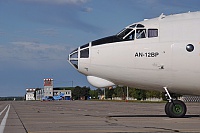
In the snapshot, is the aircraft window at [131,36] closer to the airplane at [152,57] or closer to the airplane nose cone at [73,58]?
the airplane at [152,57]

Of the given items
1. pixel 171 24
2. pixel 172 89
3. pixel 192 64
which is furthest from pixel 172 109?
pixel 171 24

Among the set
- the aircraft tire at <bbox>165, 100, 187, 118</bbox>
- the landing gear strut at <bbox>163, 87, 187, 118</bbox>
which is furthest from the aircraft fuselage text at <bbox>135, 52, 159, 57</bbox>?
the aircraft tire at <bbox>165, 100, 187, 118</bbox>

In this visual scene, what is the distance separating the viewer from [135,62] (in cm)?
1900

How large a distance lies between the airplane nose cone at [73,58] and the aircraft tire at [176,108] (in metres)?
4.38

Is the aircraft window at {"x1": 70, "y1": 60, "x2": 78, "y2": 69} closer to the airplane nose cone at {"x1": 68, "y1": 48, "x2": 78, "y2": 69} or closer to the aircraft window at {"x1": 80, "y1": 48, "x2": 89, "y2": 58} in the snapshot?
the airplane nose cone at {"x1": 68, "y1": 48, "x2": 78, "y2": 69}

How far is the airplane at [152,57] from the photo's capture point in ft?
61.1

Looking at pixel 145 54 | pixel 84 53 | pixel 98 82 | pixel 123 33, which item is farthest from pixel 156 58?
pixel 84 53

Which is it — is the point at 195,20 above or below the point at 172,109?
above

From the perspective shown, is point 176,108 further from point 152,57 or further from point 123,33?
point 123,33

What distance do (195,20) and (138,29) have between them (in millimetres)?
2415

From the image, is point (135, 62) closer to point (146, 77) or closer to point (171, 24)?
point (146, 77)

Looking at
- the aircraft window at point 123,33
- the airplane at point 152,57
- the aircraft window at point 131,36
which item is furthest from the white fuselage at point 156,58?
the aircraft window at point 123,33

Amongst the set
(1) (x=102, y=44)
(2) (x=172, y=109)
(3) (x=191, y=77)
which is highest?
Answer: (1) (x=102, y=44)

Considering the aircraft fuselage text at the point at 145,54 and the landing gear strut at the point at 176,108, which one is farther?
the landing gear strut at the point at 176,108
